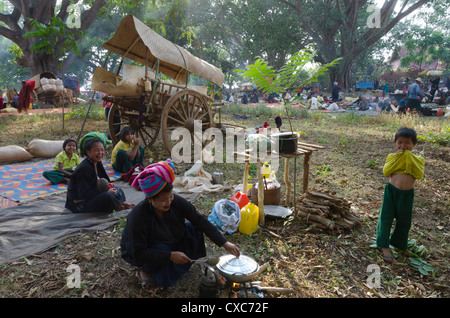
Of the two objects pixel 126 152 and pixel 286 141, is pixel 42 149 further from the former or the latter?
pixel 286 141

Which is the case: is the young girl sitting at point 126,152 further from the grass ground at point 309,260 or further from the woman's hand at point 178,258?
the woman's hand at point 178,258

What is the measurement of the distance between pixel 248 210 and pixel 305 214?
76 centimetres

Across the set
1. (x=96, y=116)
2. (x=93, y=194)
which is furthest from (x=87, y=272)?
(x=96, y=116)

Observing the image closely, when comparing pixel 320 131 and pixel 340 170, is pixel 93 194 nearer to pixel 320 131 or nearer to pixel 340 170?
pixel 340 170

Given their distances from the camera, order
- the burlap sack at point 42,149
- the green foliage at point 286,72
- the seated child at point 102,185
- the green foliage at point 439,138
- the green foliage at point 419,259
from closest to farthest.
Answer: the green foliage at point 419,259 → the green foliage at point 286,72 → the seated child at point 102,185 → the burlap sack at point 42,149 → the green foliage at point 439,138

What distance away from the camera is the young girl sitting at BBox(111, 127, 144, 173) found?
5.30 meters

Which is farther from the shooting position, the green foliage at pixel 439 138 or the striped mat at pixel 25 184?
the green foliage at pixel 439 138

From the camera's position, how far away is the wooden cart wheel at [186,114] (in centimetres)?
580

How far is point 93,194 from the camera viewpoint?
11.8ft

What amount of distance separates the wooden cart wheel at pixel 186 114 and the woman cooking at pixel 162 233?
Result: 3.61 meters

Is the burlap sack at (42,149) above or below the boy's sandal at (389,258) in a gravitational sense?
above

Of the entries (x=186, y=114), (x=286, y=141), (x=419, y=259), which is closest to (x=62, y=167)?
Result: (x=186, y=114)

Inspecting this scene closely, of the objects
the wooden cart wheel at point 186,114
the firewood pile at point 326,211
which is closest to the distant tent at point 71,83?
the wooden cart wheel at point 186,114

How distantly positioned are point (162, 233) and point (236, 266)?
66 cm
